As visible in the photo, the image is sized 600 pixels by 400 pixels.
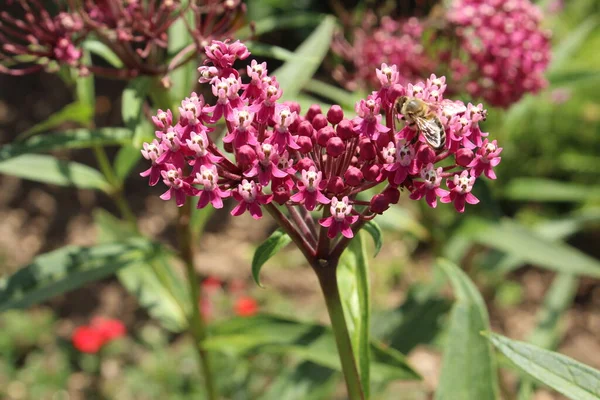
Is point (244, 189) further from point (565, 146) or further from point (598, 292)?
point (565, 146)

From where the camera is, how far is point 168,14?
67.0 inches

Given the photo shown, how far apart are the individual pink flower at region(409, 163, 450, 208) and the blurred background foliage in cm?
74

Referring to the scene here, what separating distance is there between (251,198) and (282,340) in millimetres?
861

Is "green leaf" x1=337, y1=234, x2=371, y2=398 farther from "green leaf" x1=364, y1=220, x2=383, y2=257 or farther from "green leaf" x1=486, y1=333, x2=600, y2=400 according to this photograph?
"green leaf" x1=486, y1=333, x2=600, y2=400

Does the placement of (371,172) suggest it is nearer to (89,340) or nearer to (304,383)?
(304,383)

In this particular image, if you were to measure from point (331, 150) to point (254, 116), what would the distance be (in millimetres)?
154

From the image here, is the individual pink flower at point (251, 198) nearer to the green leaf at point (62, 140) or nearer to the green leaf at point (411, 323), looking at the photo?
the green leaf at point (62, 140)

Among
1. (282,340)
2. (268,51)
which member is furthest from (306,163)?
(282,340)

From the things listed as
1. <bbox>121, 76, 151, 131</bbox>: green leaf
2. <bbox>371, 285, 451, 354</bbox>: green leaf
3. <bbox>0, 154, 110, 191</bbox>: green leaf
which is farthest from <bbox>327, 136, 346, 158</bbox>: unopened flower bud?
<bbox>371, 285, 451, 354</bbox>: green leaf

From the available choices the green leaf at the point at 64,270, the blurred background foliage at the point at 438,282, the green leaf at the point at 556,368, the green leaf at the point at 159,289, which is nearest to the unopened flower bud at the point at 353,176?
the green leaf at the point at 556,368

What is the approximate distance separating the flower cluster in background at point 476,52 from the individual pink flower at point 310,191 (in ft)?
4.08

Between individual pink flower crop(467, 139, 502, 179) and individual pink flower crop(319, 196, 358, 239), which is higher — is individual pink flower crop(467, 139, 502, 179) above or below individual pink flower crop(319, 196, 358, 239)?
above

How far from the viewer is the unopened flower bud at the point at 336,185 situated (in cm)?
119

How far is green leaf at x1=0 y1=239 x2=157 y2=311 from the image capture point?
70.4 inches
